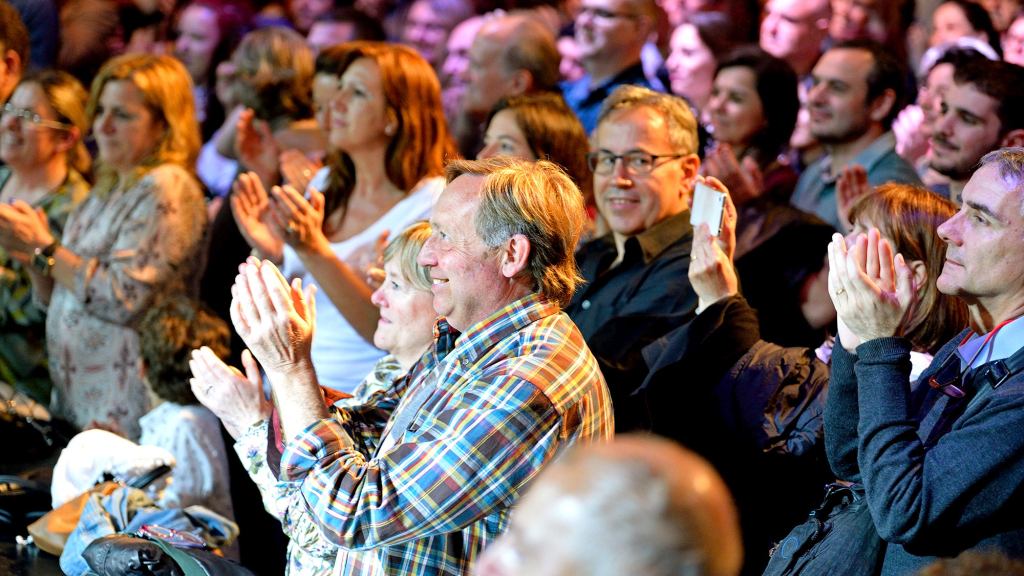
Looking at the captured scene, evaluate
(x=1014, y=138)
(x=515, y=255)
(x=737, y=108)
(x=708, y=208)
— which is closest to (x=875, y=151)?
(x=737, y=108)

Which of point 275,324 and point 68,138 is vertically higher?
point 275,324

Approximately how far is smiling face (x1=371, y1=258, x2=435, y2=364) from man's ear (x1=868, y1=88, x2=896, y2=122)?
223 centimetres

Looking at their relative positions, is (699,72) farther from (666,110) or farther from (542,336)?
(542,336)

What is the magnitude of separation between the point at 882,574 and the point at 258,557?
7.04 feet

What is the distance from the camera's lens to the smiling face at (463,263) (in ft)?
7.61

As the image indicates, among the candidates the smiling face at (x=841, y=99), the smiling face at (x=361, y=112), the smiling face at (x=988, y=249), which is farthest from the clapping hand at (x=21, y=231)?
the smiling face at (x=988, y=249)

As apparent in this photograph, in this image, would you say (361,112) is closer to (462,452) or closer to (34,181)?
(34,181)

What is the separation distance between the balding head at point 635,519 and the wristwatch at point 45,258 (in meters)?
A: 3.33

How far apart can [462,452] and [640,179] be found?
1.64 metres

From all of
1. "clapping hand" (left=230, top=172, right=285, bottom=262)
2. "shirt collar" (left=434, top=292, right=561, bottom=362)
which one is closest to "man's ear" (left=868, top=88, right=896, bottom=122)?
"clapping hand" (left=230, top=172, right=285, bottom=262)

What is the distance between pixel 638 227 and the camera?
3559 millimetres

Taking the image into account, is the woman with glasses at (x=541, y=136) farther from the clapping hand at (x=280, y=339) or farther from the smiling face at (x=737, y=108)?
the clapping hand at (x=280, y=339)

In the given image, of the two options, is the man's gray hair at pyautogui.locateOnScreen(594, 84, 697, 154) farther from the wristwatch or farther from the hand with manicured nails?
the wristwatch

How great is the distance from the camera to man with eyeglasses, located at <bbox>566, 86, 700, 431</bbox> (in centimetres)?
335
